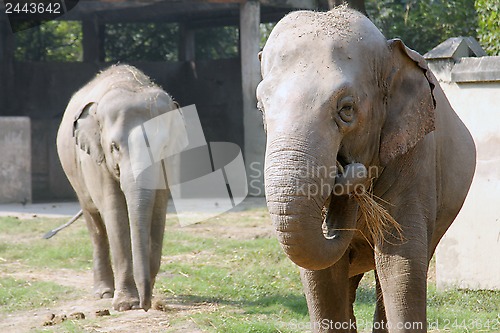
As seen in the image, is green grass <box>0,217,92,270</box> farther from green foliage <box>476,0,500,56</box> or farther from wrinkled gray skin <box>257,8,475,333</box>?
wrinkled gray skin <box>257,8,475,333</box>

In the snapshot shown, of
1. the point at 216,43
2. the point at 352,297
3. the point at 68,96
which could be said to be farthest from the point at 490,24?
the point at 216,43

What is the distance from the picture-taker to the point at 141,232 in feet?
22.7

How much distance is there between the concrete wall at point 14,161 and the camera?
1499cm

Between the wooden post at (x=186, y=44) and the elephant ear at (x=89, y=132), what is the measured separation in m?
11.0

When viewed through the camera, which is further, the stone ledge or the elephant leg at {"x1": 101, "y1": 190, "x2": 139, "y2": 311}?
the elephant leg at {"x1": 101, "y1": 190, "x2": 139, "y2": 311}

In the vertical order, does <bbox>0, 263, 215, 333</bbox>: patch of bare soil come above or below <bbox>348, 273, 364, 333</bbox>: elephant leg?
below

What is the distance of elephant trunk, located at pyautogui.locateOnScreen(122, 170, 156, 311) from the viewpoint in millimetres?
6773

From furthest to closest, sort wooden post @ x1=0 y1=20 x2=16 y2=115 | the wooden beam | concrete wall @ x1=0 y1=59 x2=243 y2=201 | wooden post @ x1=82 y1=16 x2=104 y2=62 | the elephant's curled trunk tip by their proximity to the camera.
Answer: wooden post @ x1=82 y1=16 x2=104 y2=62 → concrete wall @ x1=0 y1=59 x2=243 y2=201 → wooden post @ x1=0 y1=20 x2=16 y2=115 → the wooden beam → the elephant's curled trunk tip

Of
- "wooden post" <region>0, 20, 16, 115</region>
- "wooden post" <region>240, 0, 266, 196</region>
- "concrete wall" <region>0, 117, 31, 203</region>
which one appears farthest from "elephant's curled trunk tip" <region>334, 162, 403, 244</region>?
"wooden post" <region>0, 20, 16, 115</region>

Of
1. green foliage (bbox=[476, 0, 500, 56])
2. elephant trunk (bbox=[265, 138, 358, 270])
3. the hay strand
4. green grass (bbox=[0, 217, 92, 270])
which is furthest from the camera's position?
green grass (bbox=[0, 217, 92, 270])

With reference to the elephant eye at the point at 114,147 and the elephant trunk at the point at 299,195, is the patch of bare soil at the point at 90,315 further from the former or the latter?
the elephant trunk at the point at 299,195

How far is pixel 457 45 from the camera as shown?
23.6 ft

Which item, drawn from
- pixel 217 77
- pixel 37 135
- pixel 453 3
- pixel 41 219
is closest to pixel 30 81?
pixel 37 135

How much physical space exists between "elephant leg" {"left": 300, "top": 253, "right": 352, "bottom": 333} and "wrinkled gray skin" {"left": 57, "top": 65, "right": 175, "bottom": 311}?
94.3 inches
